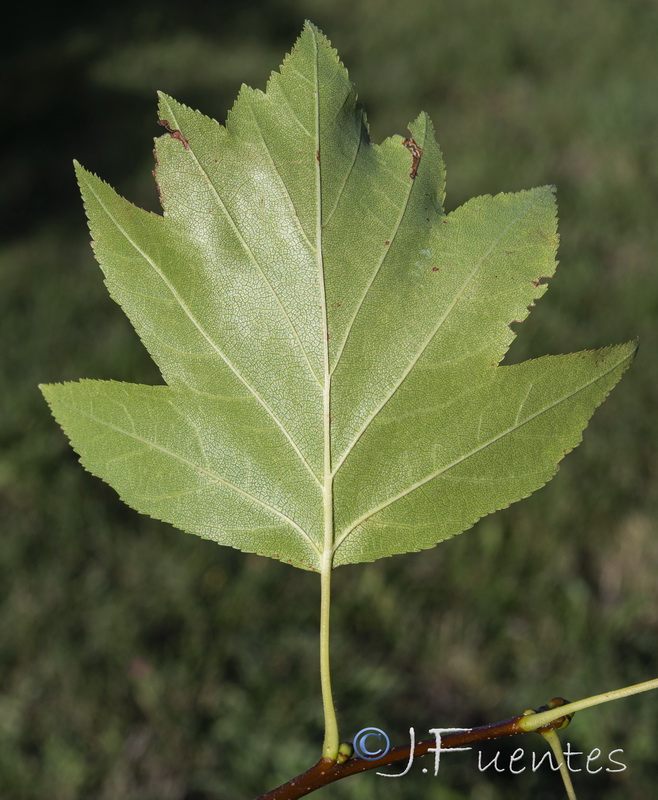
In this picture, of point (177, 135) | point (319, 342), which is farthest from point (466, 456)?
point (177, 135)

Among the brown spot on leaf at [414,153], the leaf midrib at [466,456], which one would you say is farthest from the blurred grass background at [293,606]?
the brown spot on leaf at [414,153]

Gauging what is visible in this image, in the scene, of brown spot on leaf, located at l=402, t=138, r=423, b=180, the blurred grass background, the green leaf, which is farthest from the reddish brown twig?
the blurred grass background

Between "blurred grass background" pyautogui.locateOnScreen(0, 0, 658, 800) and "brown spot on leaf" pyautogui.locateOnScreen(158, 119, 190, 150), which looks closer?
"brown spot on leaf" pyautogui.locateOnScreen(158, 119, 190, 150)

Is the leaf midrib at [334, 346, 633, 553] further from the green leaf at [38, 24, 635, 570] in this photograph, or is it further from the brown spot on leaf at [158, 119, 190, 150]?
the brown spot on leaf at [158, 119, 190, 150]

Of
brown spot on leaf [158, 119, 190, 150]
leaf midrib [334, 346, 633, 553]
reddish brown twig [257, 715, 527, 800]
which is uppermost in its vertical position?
brown spot on leaf [158, 119, 190, 150]

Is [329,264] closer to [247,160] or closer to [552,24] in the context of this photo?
[247,160]

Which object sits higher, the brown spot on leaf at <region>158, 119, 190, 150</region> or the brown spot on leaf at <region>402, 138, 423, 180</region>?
the brown spot on leaf at <region>158, 119, 190, 150</region>

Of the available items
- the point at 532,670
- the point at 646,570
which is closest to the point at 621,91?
the point at 646,570

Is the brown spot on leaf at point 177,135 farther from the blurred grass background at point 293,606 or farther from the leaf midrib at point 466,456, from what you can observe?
the blurred grass background at point 293,606

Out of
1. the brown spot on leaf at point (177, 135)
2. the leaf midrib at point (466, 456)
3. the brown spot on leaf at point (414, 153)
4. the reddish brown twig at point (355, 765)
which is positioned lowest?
the reddish brown twig at point (355, 765)
